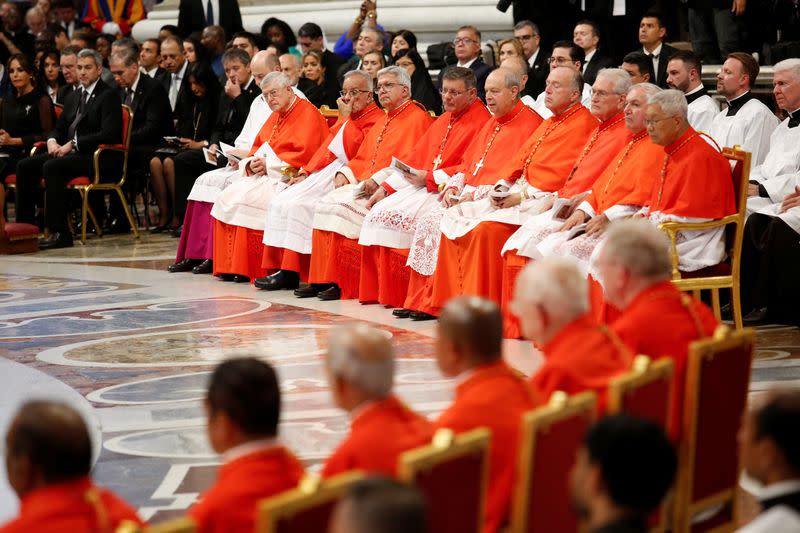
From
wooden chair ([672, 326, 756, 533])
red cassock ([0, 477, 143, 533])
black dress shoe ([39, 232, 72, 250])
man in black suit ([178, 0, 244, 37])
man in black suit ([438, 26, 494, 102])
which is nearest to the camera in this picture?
red cassock ([0, 477, 143, 533])

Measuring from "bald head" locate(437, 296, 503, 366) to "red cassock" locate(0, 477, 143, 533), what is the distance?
3.28 ft

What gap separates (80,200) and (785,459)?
10.6m

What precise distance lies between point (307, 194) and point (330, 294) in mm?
879

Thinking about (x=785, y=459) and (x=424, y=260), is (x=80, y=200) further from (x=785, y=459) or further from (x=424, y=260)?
(x=785, y=459)

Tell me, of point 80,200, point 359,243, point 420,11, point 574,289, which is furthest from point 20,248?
point 574,289

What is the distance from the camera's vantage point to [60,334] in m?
7.80

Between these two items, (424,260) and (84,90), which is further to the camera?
(84,90)

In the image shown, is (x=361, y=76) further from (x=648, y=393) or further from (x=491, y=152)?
(x=648, y=393)

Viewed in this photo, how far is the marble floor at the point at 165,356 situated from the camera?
17.4ft

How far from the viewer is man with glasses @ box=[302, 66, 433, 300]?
900 cm

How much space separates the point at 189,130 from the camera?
40.8 ft

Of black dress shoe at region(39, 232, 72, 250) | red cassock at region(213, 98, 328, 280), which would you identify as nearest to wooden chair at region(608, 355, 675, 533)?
red cassock at region(213, 98, 328, 280)

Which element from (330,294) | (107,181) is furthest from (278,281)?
(107,181)

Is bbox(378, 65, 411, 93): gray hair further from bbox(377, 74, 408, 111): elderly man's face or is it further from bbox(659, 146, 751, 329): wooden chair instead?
bbox(659, 146, 751, 329): wooden chair
